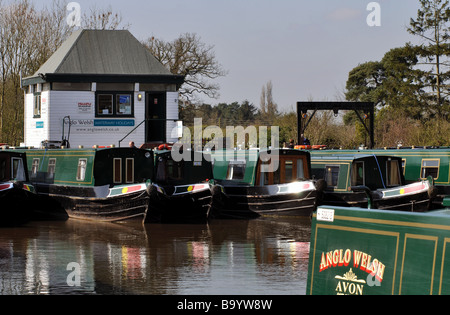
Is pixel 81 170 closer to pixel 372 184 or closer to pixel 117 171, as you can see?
pixel 117 171

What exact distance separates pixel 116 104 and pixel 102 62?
6.43ft

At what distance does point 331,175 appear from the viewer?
22.6 metres

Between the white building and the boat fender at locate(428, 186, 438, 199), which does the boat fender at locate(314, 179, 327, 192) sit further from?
the white building

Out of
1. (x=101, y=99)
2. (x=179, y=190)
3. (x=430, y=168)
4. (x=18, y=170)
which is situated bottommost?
(x=179, y=190)

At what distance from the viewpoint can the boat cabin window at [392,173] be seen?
72.7ft

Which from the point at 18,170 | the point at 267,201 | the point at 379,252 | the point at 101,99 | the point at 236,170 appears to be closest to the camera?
the point at 379,252

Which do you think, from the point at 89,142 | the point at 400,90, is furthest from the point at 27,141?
the point at 400,90

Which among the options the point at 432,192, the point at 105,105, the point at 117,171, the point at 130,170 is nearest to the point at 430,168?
the point at 432,192

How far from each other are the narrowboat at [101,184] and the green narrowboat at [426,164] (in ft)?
20.2

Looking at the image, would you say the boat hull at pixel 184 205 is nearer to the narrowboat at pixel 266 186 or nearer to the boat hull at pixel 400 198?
the narrowboat at pixel 266 186

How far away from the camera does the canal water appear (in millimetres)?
11602

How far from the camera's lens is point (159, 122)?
32125mm
